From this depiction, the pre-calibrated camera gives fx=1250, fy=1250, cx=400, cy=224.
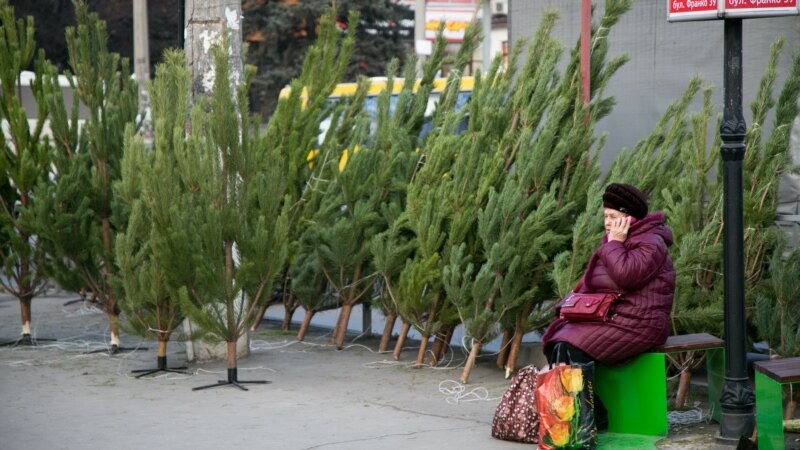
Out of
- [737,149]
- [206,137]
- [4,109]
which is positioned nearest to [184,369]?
[206,137]

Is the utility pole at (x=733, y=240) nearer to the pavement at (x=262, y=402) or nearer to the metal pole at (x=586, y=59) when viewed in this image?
the pavement at (x=262, y=402)

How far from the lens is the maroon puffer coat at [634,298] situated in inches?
256

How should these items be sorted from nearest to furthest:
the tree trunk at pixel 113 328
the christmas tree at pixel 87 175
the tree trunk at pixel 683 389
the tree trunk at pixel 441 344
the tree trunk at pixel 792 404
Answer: the tree trunk at pixel 792 404, the tree trunk at pixel 683 389, the tree trunk at pixel 441 344, the christmas tree at pixel 87 175, the tree trunk at pixel 113 328

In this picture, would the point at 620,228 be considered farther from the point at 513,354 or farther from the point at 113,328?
the point at 113,328

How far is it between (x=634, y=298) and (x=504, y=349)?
2.29 meters

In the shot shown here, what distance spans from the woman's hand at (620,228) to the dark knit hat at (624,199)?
1.9 inches

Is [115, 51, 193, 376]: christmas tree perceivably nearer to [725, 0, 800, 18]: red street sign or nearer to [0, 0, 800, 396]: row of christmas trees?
[0, 0, 800, 396]: row of christmas trees

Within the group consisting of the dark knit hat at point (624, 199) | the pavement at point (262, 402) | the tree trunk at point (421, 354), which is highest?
the dark knit hat at point (624, 199)

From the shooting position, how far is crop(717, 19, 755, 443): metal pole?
643 cm

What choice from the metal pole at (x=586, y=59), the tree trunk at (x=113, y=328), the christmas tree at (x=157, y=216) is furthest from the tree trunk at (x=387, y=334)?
the metal pole at (x=586, y=59)

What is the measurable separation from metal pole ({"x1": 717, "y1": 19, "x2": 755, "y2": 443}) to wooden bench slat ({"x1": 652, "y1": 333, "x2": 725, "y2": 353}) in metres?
0.29

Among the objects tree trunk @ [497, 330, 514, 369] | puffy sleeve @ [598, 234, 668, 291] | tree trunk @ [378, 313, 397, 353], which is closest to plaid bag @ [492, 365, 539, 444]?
puffy sleeve @ [598, 234, 668, 291]

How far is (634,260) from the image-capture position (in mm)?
6480

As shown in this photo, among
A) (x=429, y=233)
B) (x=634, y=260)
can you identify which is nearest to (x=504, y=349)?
(x=429, y=233)
